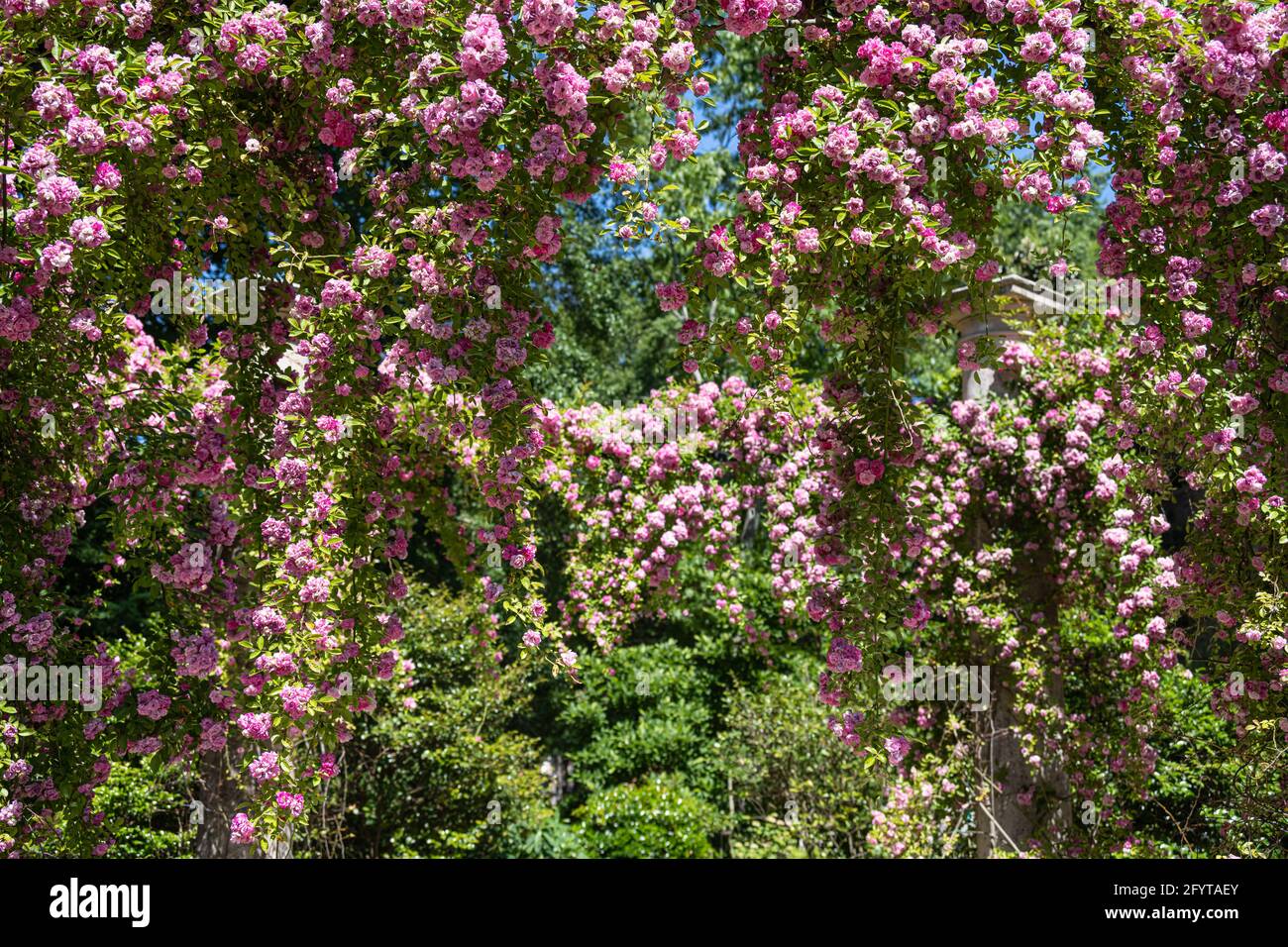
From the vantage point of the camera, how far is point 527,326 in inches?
128

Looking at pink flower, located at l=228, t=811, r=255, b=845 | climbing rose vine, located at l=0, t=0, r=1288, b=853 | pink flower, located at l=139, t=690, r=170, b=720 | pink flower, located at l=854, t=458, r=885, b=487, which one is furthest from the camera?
pink flower, located at l=139, t=690, r=170, b=720

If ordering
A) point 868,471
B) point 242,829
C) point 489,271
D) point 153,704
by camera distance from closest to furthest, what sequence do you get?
point 489,271 → point 242,829 → point 868,471 → point 153,704

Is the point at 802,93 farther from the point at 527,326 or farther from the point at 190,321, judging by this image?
the point at 190,321

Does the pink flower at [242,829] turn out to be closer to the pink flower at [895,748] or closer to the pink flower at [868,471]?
the pink flower at [895,748]

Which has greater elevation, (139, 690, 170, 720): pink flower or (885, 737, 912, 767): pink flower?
(139, 690, 170, 720): pink flower

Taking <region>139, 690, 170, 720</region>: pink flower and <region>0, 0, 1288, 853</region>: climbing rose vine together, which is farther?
<region>139, 690, 170, 720</region>: pink flower

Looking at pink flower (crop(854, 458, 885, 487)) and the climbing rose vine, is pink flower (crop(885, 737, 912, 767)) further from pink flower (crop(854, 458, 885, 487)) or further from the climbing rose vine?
pink flower (crop(854, 458, 885, 487))

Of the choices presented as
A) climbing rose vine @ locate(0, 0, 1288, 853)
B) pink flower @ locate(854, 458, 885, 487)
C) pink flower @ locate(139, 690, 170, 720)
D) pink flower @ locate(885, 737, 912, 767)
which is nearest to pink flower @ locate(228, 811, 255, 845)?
climbing rose vine @ locate(0, 0, 1288, 853)

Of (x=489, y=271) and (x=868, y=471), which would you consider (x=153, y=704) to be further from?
(x=868, y=471)

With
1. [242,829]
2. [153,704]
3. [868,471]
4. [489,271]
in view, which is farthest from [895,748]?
[153,704]

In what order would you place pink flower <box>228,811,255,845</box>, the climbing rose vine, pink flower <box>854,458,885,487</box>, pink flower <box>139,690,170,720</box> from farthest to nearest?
pink flower <box>139,690,170,720</box>
pink flower <box>854,458,885,487</box>
pink flower <box>228,811,255,845</box>
the climbing rose vine
